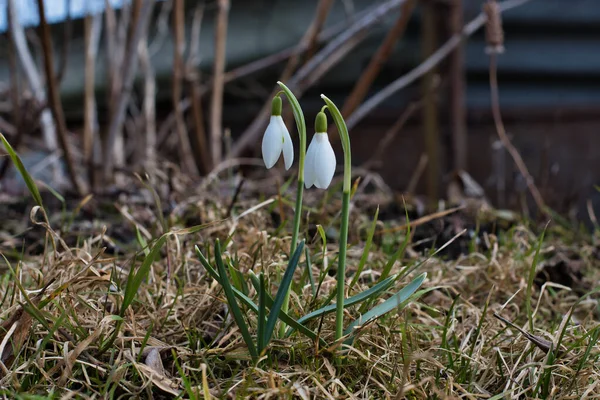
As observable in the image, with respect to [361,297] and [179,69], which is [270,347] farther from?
[179,69]

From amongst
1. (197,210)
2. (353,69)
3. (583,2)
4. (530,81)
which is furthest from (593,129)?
(197,210)

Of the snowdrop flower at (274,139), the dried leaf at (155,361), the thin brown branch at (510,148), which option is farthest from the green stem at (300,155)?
the thin brown branch at (510,148)

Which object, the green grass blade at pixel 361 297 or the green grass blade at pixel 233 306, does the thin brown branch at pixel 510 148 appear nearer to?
the green grass blade at pixel 361 297

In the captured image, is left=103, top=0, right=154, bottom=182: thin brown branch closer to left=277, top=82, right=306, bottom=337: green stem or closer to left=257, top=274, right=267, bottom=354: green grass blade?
left=277, top=82, right=306, bottom=337: green stem

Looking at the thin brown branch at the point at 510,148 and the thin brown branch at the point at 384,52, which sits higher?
the thin brown branch at the point at 384,52

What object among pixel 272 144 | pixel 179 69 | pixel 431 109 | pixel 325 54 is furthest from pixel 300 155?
pixel 431 109

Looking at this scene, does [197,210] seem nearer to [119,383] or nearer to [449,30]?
[119,383]
